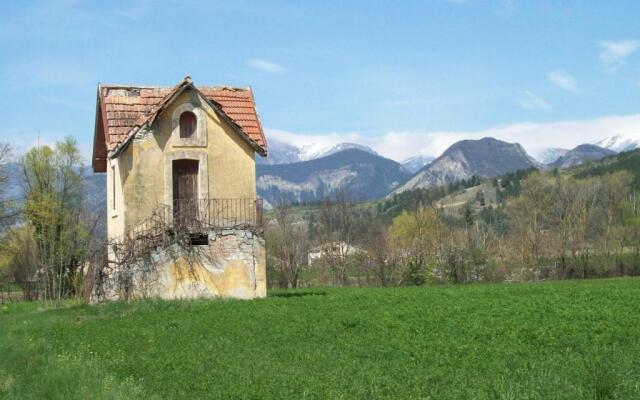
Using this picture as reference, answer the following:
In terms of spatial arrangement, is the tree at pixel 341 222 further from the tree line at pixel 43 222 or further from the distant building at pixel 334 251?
the tree line at pixel 43 222

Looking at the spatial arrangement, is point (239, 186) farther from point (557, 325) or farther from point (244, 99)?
point (557, 325)

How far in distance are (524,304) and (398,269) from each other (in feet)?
104

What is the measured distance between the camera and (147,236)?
28609 millimetres

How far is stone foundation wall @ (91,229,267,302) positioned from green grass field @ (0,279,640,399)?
291cm

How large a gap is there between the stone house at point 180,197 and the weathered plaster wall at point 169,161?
4cm

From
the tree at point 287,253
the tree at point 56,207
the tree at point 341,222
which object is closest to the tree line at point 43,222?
the tree at point 56,207

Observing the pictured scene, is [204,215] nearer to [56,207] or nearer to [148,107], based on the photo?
[148,107]

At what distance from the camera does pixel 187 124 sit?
102ft

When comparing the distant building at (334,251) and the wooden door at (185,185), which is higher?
the wooden door at (185,185)

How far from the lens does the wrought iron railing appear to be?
29.2 metres

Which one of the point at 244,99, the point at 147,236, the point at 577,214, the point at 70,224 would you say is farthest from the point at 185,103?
the point at 577,214

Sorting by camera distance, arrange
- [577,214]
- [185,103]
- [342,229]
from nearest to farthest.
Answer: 1. [185,103]
2. [577,214]
3. [342,229]

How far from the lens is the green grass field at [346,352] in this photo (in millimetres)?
11750

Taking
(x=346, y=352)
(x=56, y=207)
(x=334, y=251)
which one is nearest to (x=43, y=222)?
(x=56, y=207)
